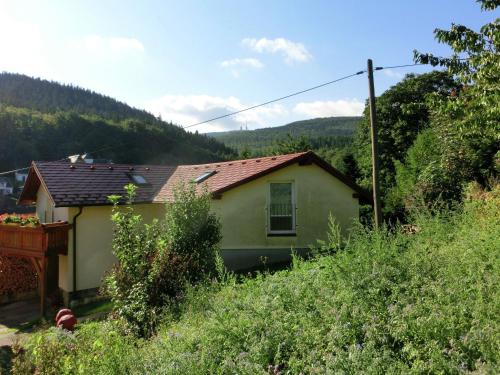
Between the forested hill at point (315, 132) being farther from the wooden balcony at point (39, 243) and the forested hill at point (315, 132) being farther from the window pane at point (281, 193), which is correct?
the wooden balcony at point (39, 243)

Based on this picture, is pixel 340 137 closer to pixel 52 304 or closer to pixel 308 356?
pixel 52 304

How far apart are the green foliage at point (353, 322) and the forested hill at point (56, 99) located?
96.0 metres

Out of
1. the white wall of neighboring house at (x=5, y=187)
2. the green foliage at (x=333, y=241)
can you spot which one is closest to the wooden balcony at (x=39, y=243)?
the green foliage at (x=333, y=241)

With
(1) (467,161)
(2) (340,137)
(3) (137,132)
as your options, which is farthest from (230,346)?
(2) (340,137)

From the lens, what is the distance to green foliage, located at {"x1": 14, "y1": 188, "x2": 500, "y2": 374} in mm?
3639

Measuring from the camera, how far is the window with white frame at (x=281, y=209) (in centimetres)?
1416

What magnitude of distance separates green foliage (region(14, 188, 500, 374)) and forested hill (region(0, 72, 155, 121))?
96.0 meters

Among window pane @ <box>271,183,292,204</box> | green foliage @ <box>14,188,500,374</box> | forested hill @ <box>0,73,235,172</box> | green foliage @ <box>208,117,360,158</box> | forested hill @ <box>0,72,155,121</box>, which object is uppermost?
forested hill @ <box>0,72,155,121</box>

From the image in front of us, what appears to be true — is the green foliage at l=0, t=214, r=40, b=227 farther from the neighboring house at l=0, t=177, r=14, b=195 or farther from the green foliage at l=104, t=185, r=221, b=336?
the neighboring house at l=0, t=177, r=14, b=195

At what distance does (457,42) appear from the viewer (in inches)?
344

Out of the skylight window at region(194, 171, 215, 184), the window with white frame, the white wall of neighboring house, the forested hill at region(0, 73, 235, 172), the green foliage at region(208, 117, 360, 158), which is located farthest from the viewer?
the green foliage at region(208, 117, 360, 158)

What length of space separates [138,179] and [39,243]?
16.3ft

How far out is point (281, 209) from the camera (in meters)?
14.2

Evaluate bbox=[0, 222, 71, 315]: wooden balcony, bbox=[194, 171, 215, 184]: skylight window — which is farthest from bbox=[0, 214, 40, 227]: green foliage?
bbox=[194, 171, 215, 184]: skylight window
